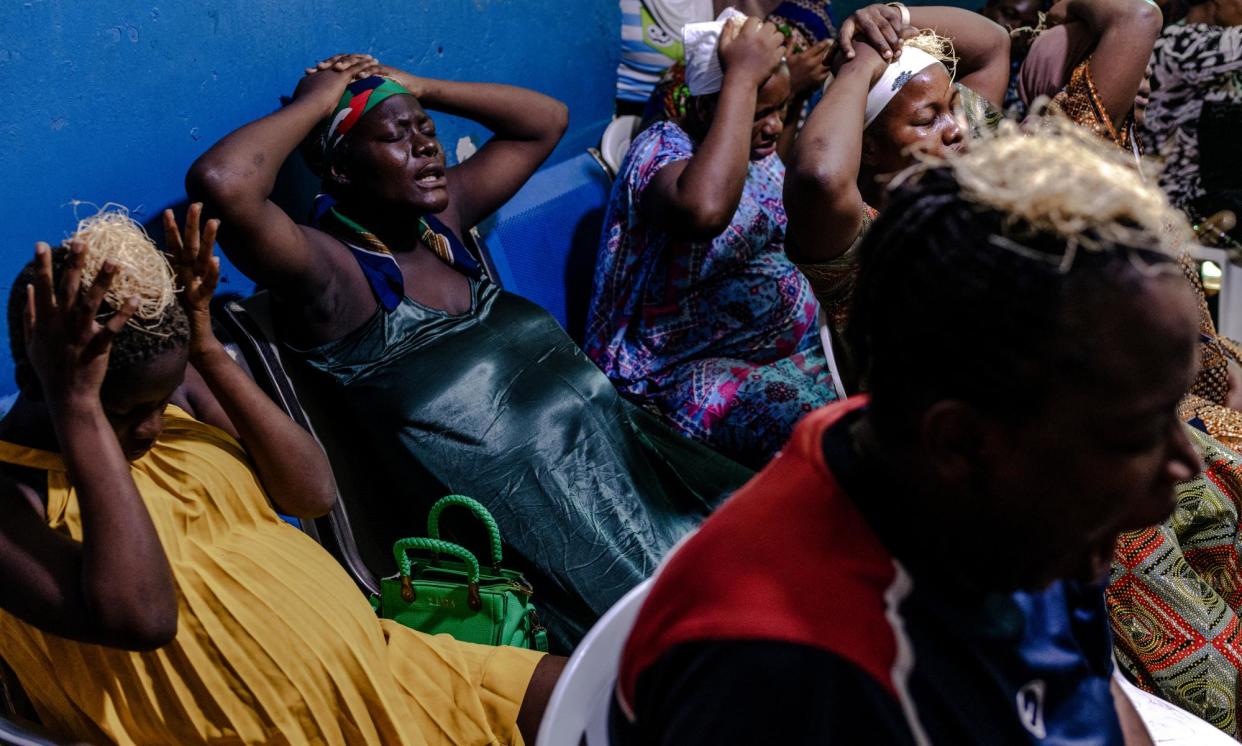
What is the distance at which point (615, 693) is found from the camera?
116cm

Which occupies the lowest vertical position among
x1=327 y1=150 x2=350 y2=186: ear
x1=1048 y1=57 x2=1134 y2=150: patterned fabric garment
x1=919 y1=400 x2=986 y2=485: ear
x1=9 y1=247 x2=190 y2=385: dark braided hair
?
x1=1048 y1=57 x2=1134 y2=150: patterned fabric garment

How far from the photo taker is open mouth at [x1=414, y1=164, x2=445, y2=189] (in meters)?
2.57

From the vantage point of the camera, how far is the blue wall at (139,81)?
2184 millimetres

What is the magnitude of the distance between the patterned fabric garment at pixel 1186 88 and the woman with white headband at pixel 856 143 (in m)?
1.55

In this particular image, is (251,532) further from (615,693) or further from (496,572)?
(615,693)

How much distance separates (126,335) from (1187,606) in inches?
77.7

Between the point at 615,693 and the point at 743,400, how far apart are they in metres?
1.75

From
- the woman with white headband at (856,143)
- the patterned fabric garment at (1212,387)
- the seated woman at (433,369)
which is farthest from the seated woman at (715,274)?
the patterned fabric garment at (1212,387)

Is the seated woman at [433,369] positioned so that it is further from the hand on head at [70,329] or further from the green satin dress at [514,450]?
the hand on head at [70,329]

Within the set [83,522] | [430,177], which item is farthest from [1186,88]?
[83,522]

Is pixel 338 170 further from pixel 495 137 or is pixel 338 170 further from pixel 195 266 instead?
pixel 195 266

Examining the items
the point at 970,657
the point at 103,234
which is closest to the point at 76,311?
the point at 103,234

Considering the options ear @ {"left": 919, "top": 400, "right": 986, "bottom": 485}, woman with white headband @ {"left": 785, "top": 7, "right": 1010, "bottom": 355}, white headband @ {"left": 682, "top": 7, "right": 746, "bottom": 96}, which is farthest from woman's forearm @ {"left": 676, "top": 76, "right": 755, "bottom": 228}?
ear @ {"left": 919, "top": 400, "right": 986, "bottom": 485}

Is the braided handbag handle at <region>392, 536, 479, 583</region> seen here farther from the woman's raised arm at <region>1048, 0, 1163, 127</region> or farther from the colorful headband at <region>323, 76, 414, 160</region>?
the woman's raised arm at <region>1048, 0, 1163, 127</region>
